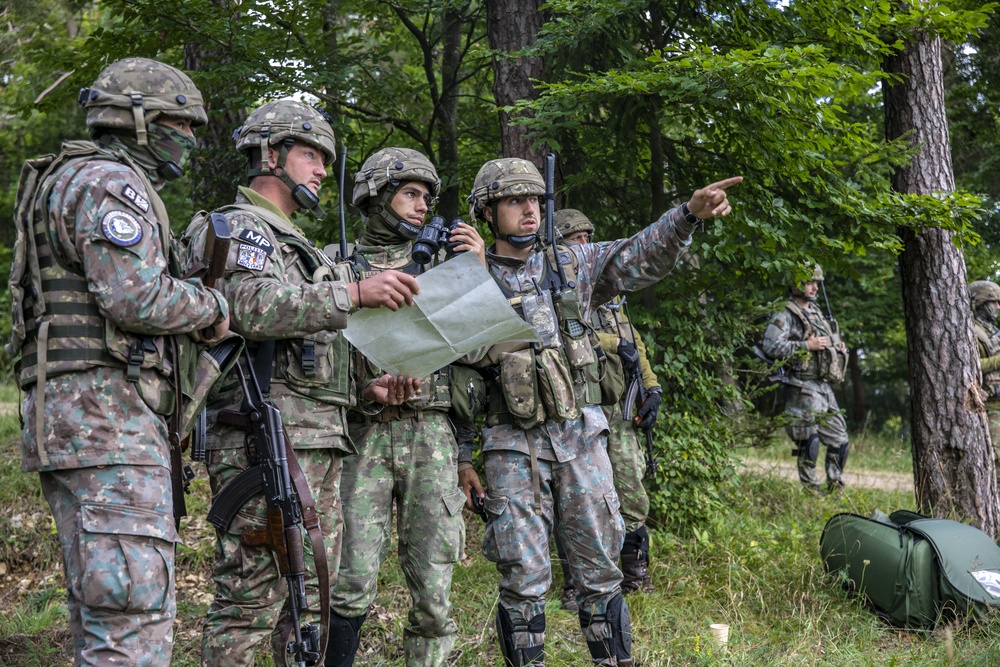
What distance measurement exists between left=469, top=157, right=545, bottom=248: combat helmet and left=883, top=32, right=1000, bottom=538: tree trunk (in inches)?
137

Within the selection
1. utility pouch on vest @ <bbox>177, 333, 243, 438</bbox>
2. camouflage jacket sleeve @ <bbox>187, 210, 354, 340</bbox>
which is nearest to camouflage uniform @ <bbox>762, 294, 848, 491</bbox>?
camouflage jacket sleeve @ <bbox>187, 210, 354, 340</bbox>

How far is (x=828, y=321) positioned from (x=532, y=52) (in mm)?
5317

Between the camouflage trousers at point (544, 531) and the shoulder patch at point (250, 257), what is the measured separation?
1.43m

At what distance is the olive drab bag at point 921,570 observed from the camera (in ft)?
16.2

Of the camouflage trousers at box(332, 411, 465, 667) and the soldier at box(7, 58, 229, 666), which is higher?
the soldier at box(7, 58, 229, 666)

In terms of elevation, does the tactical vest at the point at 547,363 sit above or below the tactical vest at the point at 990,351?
above

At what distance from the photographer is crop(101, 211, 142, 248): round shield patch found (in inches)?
107

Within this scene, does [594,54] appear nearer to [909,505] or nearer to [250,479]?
[250,479]

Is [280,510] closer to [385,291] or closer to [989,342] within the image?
[385,291]

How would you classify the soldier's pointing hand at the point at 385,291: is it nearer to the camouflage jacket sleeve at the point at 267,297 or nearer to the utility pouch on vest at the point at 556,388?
the camouflage jacket sleeve at the point at 267,297

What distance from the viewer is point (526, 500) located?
4.02 metres

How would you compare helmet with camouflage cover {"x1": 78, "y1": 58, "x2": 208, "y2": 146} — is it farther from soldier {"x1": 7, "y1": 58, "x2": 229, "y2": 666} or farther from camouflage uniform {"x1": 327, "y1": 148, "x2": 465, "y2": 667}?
camouflage uniform {"x1": 327, "y1": 148, "x2": 465, "y2": 667}

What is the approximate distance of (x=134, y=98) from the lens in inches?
117

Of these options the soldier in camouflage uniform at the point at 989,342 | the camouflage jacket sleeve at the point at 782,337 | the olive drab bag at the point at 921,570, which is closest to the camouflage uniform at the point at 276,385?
the olive drab bag at the point at 921,570
